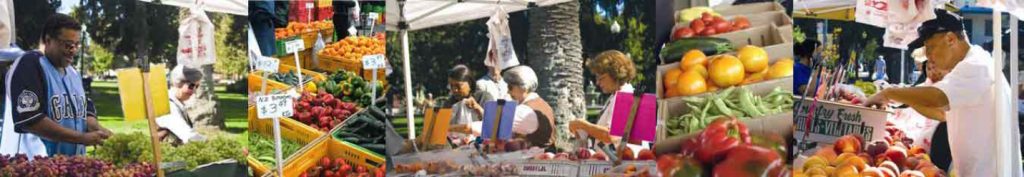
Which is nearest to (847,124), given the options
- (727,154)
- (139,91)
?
(727,154)

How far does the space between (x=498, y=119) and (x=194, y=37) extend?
5.54ft

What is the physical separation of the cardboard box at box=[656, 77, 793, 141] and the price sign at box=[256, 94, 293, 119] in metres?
2.00

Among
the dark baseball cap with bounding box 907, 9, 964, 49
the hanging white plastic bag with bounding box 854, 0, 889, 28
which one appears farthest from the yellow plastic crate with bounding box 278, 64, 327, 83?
the dark baseball cap with bounding box 907, 9, 964, 49

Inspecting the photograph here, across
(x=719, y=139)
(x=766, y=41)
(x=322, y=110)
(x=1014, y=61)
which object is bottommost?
(x=719, y=139)

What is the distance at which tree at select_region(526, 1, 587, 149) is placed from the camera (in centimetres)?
554

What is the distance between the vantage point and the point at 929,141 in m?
5.61

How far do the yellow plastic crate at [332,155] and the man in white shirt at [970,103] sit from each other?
9.62 feet

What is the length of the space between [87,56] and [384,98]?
156 cm

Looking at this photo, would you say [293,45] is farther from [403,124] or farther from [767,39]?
[767,39]

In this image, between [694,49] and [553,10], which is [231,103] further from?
[694,49]

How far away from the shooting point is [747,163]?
519cm

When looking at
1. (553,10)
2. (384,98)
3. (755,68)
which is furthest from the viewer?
(384,98)

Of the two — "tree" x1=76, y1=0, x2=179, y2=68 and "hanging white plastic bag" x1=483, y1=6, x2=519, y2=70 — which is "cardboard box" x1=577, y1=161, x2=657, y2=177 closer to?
"hanging white plastic bag" x1=483, y1=6, x2=519, y2=70

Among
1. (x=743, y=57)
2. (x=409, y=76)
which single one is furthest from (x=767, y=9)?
(x=409, y=76)
